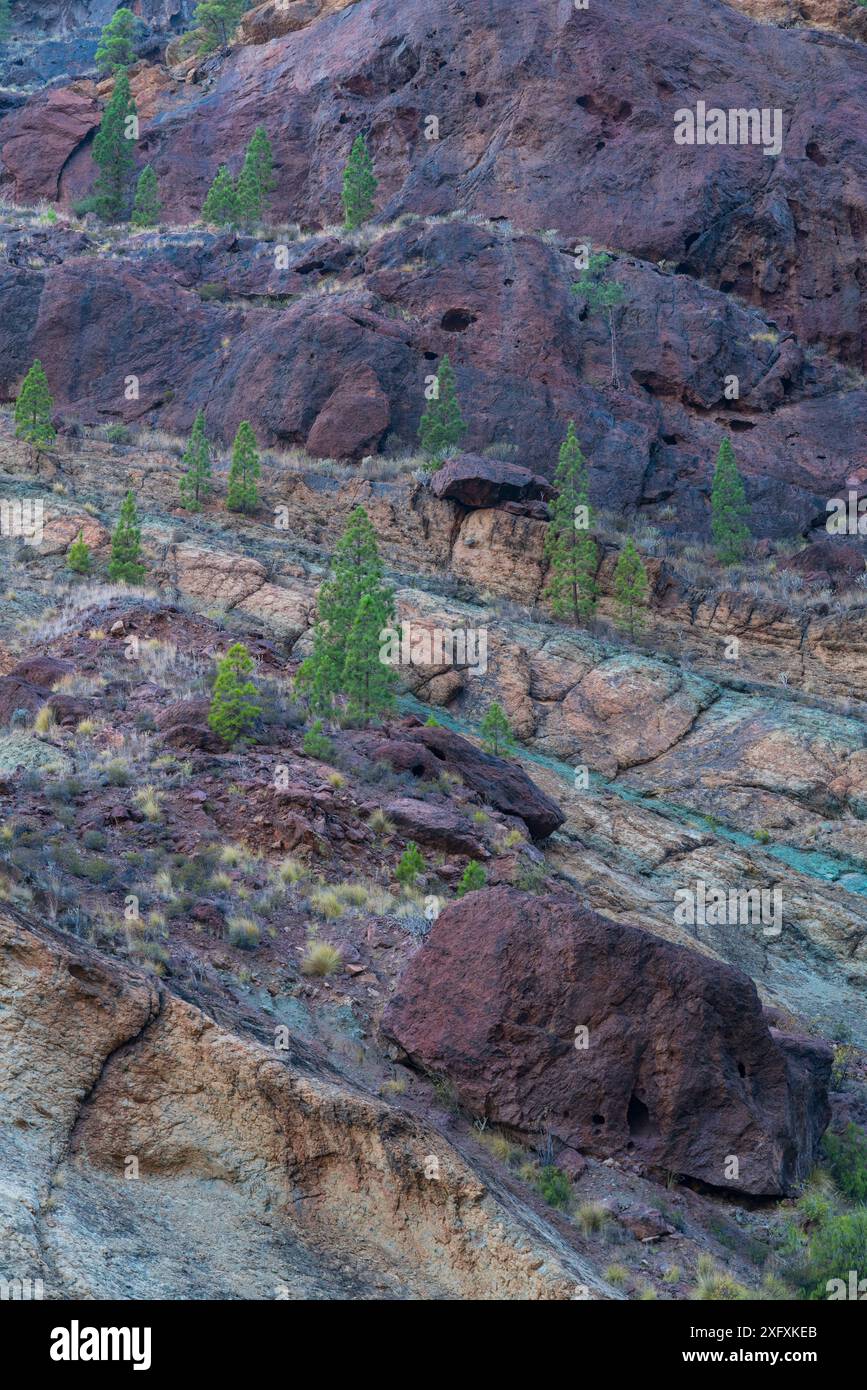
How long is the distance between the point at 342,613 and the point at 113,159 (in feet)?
155

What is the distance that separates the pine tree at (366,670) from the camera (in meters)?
23.6

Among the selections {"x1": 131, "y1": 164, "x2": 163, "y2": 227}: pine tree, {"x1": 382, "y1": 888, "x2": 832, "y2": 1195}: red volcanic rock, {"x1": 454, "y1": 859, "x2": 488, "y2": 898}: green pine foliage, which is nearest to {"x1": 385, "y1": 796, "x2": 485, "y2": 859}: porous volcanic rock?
{"x1": 454, "y1": 859, "x2": 488, "y2": 898}: green pine foliage

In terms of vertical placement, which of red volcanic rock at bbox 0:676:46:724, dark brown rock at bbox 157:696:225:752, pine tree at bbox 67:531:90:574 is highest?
pine tree at bbox 67:531:90:574

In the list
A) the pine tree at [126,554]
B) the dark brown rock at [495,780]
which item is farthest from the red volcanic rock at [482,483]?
the dark brown rock at [495,780]

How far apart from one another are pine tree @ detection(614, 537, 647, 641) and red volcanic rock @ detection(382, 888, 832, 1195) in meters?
22.7

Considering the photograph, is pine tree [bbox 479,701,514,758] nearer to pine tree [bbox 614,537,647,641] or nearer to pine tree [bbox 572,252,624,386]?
pine tree [bbox 614,537,647,641]

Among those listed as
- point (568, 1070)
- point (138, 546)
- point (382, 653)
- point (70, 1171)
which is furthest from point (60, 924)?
point (138, 546)

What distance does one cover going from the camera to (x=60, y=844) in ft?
49.9

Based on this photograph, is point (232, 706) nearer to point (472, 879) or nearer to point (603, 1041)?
point (472, 879)

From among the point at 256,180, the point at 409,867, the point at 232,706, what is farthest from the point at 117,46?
the point at 409,867

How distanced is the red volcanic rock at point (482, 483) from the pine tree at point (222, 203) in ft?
85.6

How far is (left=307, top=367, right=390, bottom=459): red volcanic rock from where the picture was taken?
43.2 metres

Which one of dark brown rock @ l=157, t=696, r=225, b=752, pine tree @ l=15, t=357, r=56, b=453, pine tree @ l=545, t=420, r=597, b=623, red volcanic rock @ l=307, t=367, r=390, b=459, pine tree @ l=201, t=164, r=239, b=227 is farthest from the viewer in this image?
pine tree @ l=201, t=164, r=239, b=227

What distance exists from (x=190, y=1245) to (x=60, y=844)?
760 cm
